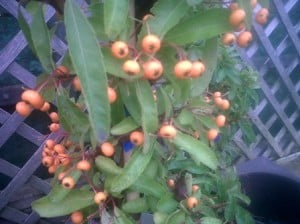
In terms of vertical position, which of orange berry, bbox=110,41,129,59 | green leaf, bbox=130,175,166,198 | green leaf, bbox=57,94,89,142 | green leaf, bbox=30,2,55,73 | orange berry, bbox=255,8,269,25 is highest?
orange berry, bbox=255,8,269,25

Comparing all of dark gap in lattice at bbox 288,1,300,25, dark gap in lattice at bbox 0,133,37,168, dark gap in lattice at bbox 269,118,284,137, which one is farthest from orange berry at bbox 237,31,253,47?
dark gap in lattice at bbox 269,118,284,137

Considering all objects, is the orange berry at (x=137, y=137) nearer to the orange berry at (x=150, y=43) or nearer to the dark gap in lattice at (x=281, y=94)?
the orange berry at (x=150, y=43)

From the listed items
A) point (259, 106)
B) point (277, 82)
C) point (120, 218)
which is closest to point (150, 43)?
point (120, 218)

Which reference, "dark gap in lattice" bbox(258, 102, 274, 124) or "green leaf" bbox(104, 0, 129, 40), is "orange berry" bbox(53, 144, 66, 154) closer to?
"green leaf" bbox(104, 0, 129, 40)

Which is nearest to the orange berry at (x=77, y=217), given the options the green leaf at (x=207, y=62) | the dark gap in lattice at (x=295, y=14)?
the green leaf at (x=207, y=62)

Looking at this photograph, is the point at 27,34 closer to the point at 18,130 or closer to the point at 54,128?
the point at 54,128

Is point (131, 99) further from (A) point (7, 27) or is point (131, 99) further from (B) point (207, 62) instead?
(A) point (7, 27)

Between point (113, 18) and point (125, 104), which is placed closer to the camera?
point (113, 18)
